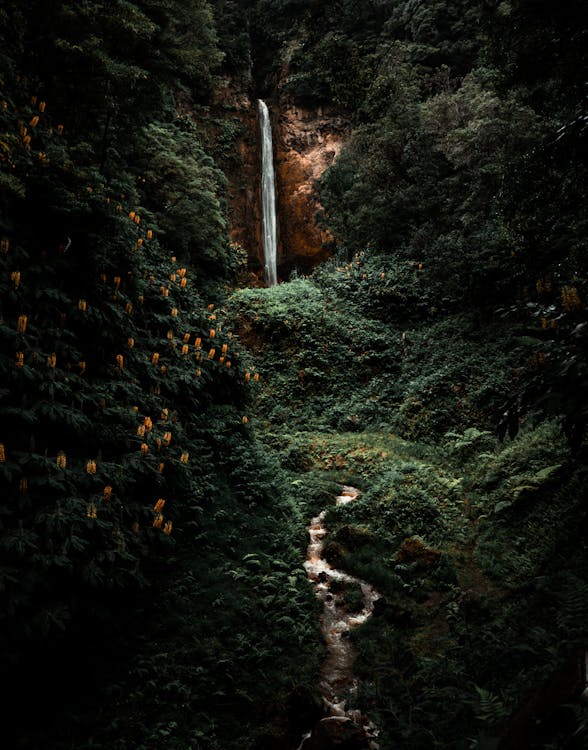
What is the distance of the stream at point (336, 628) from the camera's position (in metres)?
4.24

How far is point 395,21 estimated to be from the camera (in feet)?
80.8

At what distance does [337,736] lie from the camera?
A: 141 inches

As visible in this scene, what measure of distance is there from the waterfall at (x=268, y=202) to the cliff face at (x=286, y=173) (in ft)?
1.11

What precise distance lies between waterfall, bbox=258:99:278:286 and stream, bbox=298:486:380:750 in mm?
21092

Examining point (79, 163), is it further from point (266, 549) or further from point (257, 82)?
point (257, 82)

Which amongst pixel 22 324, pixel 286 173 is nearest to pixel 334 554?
pixel 22 324

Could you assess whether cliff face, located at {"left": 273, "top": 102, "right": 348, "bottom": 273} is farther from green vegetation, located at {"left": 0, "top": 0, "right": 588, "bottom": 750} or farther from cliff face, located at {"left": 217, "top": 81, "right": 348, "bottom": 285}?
green vegetation, located at {"left": 0, "top": 0, "right": 588, "bottom": 750}

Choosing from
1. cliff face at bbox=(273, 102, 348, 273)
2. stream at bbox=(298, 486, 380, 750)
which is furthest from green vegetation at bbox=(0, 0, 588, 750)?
cliff face at bbox=(273, 102, 348, 273)

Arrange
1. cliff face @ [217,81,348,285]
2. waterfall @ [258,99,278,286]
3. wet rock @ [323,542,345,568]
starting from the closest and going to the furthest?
wet rock @ [323,542,345,568] < cliff face @ [217,81,348,285] < waterfall @ [258,99,278,286]

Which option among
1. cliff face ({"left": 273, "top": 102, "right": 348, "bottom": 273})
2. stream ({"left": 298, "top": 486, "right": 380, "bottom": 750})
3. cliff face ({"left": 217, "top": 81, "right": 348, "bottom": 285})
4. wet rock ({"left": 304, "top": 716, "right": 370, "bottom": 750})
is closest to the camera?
wet rock ({"left": 304, "top": 716, "right": 370, "bottom": 750})

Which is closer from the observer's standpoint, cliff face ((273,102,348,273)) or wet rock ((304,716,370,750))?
wet rock ((304,716,370,750))

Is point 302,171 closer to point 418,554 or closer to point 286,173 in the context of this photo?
point 286,173

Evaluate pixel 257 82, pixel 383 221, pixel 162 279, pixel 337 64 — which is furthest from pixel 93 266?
pixel 257 82

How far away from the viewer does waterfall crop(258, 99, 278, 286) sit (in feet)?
88.0
